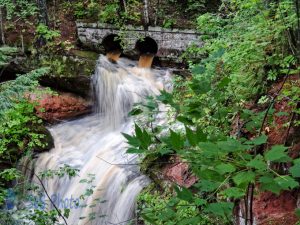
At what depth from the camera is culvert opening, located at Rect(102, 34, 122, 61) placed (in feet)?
36.4

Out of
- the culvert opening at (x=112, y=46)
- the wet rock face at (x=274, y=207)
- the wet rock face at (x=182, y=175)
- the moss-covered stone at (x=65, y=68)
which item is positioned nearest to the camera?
the wet rock face at (x=274, y=207)

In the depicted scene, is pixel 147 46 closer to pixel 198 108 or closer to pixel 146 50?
pixel 146 50

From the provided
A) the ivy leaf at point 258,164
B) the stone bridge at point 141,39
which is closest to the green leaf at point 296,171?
the ivy leaf at point 258,164

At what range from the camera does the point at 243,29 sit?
5371mm

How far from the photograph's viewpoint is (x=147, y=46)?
1141cm

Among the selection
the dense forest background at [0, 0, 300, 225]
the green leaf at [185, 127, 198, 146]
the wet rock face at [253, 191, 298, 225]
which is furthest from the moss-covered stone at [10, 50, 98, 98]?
the green leaf at [185, 127, 198, 146]

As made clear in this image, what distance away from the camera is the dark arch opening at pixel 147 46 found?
11.1 meters

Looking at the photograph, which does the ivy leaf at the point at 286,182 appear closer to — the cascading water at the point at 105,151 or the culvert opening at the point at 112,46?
the cascading water at the point at 105,151

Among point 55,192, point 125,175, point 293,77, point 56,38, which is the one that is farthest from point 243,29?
point 56,38

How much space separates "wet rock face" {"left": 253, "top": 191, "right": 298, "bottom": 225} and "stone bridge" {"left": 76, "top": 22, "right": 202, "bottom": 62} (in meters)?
7.64

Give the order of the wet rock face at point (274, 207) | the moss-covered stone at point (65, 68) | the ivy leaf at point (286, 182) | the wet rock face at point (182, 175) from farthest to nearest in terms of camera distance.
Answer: the moss-covered stone at point (65, 68)
the wet rock face at point (182, 175)
the wet rock face at point (274, 207)
the ivy leaf at point (286, 182)

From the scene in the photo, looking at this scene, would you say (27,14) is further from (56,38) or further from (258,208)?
(258,208)

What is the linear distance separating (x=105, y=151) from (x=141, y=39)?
437cm

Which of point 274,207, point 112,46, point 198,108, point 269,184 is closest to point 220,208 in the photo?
point 269,184
